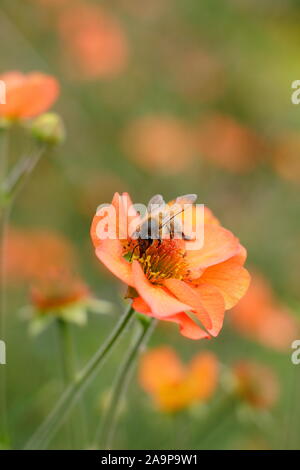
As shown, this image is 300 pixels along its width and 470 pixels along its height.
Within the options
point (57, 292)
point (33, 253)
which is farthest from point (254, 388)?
point (33, 253)

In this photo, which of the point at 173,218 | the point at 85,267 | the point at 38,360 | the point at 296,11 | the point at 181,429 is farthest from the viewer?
the point at 296,11

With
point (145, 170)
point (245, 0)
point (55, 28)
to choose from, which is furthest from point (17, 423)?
point (245, 0)

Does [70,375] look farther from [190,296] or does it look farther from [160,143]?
[160,143]

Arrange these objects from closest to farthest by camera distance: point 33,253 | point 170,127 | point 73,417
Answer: point 73,417 < point 33,253 < point 170,127

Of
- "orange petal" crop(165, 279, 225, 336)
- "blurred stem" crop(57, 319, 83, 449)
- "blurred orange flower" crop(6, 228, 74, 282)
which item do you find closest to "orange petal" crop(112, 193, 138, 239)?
"orange petal" crop(165, 279, 225, 336)

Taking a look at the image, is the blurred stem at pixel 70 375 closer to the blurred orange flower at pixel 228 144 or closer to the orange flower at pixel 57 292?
the orange flower at pixel 57 292

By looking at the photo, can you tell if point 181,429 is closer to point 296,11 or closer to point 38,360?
point 38,360
